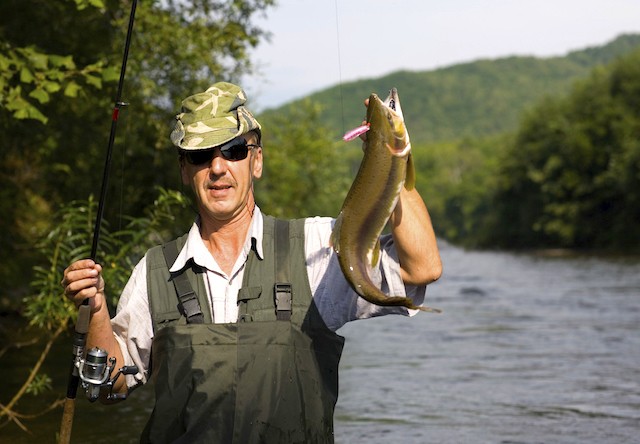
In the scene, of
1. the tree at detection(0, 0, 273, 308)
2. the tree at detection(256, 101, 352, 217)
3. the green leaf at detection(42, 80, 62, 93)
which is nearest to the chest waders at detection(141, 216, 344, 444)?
the green leaf at detection(42, 80, 62, 93)

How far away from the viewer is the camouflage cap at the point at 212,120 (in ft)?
11.2

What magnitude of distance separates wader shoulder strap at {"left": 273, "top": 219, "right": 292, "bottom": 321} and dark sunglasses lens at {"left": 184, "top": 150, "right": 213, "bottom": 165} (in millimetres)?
296

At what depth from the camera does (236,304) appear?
134 inches

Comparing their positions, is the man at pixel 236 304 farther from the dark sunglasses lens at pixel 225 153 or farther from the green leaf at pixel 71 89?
the green leaf at pixel 71 89

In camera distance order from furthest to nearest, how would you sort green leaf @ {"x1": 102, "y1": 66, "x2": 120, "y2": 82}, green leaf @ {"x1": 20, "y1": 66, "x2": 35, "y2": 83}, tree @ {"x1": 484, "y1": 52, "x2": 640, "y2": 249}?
tree @ {"x1": 484, "y1": 52, "x2": 640, "y2": 249}, green leaf @ {"x1": 102, "y1": 66, "x2": 120, "y2": 82}, green leaf @ {"x1": 20, "y1": 66, "x2": 35, "y2": 83}

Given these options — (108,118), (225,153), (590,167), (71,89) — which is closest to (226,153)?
(225,153)

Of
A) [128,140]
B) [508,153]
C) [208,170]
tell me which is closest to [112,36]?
[128,140]

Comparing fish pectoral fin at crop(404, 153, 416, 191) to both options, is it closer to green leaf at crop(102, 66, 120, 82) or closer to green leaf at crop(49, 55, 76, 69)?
green leaf at crop(49, 55, 76, 69)

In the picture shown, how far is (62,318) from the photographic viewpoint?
8.35 m

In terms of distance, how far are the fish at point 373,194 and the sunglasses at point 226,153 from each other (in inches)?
17.8

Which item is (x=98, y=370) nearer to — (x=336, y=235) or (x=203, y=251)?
(x=203, y=251)

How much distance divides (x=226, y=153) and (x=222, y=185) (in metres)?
0.10

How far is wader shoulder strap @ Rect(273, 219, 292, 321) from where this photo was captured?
3.34 metres

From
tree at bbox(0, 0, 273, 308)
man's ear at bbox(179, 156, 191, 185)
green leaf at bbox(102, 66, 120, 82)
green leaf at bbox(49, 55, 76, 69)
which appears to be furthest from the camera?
tree at bbox(0, 0, 273, 308)
